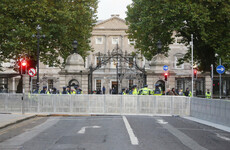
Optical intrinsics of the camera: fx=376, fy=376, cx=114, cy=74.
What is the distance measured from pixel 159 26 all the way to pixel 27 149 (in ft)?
77.8

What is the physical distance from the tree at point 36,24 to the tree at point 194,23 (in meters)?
6.12

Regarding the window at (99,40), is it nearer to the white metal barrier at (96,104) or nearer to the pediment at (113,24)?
the pediment at (113,24)

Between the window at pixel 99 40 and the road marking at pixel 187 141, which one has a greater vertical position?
the window at pixel 99 40

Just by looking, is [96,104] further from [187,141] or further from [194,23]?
[194,23]

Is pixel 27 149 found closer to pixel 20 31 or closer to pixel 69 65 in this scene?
pixel 69 65

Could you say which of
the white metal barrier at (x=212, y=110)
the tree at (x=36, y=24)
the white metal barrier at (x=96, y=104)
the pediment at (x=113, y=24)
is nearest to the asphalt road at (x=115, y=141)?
the white metal barrier at (x=212, y=110)

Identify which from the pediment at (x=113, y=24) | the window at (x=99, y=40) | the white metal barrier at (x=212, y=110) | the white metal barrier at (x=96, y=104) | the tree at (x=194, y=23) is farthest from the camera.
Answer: the window at (x=99, y=40)

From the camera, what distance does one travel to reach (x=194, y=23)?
29.5 meters

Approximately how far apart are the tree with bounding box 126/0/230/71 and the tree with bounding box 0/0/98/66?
612cm

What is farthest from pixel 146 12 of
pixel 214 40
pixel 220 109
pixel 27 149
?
pixel 27 149

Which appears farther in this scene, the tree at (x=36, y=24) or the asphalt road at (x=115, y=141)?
the tree at (x=36, y=24)

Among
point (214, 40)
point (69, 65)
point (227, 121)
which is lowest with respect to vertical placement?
point (227, 121)

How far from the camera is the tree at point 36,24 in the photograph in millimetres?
30906

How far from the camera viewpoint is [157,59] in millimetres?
26281
